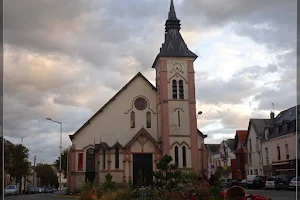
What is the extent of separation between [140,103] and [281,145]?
24.5 m

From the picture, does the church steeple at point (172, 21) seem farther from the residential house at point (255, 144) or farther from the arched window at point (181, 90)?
the residential house at point (255, 144)

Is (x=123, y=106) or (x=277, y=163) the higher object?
(x=123, y=106)

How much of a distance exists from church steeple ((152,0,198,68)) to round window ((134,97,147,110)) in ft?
16.1

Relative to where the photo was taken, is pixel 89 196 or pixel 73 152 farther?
pixel 73 152

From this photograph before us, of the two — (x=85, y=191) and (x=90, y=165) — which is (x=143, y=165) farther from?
(x=85, y=191)

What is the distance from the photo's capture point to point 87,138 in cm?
3978

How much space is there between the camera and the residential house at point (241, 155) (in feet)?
221

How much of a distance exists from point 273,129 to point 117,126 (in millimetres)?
28540

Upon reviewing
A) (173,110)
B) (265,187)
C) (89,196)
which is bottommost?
(265,187)

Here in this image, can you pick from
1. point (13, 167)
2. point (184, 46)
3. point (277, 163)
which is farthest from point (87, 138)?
point (277, 163)

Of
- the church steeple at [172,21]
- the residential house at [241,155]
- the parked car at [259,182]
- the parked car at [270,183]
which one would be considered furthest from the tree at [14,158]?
the parked car at [270,183]

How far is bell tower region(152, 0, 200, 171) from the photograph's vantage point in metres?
38.4

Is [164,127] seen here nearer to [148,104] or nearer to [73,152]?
[148,104]

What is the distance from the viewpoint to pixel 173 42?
4200 centimetres
